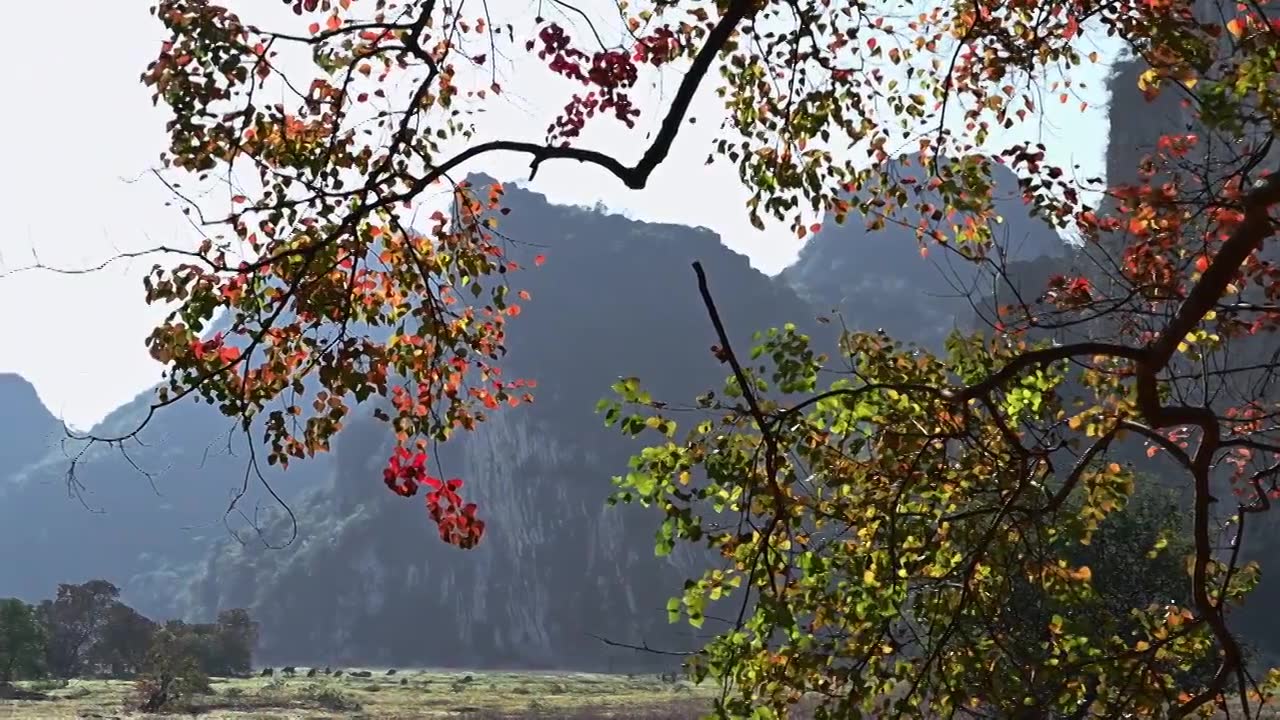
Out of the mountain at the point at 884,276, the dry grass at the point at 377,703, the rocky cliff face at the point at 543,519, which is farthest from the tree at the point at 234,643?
the mountain at the point at 884,276

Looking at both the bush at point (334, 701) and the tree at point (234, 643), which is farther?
the tree at point (234, 643)

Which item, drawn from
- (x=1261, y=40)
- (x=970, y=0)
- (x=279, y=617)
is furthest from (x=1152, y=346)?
(x=279, y=617)

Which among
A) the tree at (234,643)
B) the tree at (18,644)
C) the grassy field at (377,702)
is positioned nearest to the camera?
the grassy field at (377,702)

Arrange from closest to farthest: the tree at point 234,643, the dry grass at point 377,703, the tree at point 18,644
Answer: the dry grass at point 377,703 → the tree at point 18,644 → the tree at point 234,643

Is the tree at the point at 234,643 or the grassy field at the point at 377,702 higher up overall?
the tree at the point at 234,643

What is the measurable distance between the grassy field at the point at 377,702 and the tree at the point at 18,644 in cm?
89

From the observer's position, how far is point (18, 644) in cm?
Answer: 3859

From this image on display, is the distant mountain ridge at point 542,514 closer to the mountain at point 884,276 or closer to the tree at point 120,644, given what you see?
the mountain at point 884,276

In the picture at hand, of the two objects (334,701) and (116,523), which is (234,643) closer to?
(334,701)

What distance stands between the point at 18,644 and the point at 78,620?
1195cm

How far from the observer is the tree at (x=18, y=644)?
37.7 m

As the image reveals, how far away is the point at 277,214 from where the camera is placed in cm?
432

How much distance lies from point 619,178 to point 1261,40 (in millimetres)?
2649

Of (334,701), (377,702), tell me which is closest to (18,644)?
(334,701)
